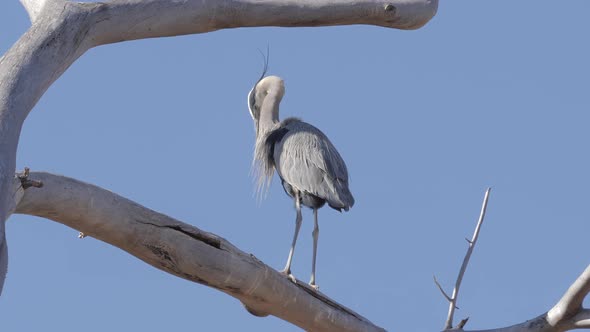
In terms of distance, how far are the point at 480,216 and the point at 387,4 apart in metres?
1.30

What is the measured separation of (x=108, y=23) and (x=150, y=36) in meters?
0.39

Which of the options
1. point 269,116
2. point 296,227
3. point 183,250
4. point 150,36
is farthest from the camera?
point 269,116

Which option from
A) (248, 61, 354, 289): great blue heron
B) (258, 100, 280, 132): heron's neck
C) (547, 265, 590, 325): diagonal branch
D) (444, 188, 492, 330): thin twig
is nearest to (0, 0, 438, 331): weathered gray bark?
(444, 188, 492, 330): thin twig

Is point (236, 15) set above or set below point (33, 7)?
above

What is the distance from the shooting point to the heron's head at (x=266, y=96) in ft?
36.3

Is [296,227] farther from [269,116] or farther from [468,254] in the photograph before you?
[468,254]

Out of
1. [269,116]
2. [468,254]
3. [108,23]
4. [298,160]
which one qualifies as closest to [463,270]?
[468,254]

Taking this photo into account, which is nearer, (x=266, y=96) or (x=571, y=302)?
(x=571, y=302)

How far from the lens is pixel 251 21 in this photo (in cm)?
727

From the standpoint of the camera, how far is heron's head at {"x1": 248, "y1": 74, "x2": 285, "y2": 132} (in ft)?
36.3

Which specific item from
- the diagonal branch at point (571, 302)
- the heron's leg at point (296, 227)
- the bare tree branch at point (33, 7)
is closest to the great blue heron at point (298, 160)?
the heron's leg at point (296, 227)

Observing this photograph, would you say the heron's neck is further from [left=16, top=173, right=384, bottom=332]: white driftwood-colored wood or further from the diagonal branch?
the diagonal branch

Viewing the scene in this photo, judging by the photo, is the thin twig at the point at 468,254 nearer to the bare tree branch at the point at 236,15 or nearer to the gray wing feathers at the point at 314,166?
the bare tree branch at the point at 236,15

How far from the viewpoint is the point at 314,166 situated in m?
10.2
